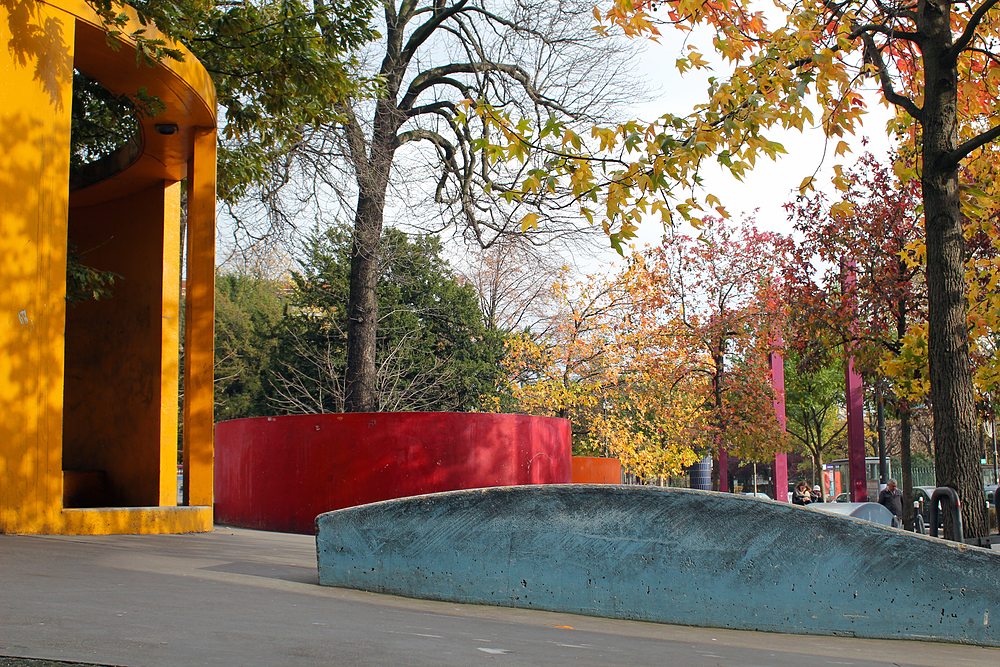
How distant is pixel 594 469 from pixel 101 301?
1354 cm

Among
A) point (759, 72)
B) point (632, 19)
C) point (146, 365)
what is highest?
point (632, 19)

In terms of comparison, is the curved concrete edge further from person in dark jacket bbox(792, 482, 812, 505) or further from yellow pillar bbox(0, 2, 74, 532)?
person in dark jacket bbox(792, 482, 812, 505)

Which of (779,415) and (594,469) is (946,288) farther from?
(779,415)

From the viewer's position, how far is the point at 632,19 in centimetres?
Answer: 780

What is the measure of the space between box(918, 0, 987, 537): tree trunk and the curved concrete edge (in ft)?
6.49

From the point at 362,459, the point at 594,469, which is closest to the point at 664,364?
the point at 594,469

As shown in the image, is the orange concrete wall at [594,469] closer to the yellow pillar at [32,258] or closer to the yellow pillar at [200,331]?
the yellow pillar at [200,331]

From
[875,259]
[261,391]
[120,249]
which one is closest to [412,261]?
[261,391]

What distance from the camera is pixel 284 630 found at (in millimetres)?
3412

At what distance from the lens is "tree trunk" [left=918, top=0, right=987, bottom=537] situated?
6359 mm

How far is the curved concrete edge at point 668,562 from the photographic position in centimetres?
464

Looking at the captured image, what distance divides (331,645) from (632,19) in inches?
256

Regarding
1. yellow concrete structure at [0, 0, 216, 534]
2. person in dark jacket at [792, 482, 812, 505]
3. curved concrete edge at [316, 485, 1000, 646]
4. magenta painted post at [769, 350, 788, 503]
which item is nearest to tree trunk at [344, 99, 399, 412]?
yellow concrete structure at [0, 0, 216, 534]

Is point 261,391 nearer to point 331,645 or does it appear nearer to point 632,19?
point 632,19
